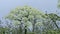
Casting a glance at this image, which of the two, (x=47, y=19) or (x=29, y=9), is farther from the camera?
(x=47, y=19)

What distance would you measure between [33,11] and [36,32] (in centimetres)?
175

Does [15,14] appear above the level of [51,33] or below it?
above

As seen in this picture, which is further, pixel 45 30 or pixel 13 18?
pixel 45 30

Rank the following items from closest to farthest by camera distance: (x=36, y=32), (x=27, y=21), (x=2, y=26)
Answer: (x=27, y=21) → (x=36, y=32) → (x=2, y=26)

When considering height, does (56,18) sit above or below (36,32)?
above

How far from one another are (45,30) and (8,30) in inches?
77.2

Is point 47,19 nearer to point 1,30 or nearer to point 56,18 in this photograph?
point 56,18

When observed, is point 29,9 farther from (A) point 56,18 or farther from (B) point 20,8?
(A) point 56,18

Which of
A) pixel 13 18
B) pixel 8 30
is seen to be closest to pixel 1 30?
pixel 8 30

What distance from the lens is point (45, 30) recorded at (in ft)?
35.3

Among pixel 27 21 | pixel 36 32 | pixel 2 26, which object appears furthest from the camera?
pixel 2 26

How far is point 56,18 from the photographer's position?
1107 cm

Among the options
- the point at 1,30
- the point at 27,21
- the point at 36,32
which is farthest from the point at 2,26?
the point at 27,21

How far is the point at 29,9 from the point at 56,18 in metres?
2.33
